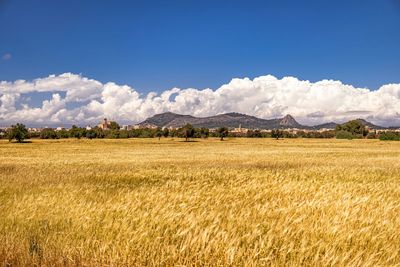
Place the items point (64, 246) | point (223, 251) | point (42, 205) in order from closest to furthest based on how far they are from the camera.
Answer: point (223, 251), point (64, 246), point (42, 205)

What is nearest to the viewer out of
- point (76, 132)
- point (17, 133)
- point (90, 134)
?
point (17, 133)

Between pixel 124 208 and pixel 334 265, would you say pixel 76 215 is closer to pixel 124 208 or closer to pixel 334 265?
pixel 124 208

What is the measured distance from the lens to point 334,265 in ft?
15.2

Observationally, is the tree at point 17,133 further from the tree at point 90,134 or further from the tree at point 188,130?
the tree at point 188,130

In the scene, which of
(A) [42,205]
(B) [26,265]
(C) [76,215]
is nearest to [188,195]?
(C) [76,215]

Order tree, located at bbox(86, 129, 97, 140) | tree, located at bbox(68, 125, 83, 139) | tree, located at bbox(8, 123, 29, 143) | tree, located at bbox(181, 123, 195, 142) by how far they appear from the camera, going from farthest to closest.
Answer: tree, located at bbox(86, 129, 97, 140) → tree, located at bbox(68, 125, 83, 139) → tree, located at bbox(181, 123, 195, 142) → tree, located at bbox(8, 123, 29, 143)

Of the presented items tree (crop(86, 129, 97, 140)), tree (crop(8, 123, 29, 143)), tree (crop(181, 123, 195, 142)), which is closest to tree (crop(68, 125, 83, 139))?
tree (crop(86, 129, 97, 140))

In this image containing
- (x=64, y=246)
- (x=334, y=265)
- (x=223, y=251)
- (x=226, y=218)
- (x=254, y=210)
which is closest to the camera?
(x=334, y=265)

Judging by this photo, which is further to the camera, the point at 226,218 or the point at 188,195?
the point at 188,195

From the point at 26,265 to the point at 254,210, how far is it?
4238mm

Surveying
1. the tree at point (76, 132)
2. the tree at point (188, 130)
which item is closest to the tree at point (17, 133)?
the tree at point (76, 132)

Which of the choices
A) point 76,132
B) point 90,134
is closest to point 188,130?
point 90,134

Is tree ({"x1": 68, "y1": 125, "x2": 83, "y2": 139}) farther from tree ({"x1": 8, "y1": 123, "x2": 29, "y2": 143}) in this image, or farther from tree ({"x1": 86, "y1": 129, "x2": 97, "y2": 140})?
tree ({"x1": 8, "y1": 123, "x2": 29, "y2": 143})

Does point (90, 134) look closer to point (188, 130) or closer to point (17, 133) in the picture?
point (17, 133)
